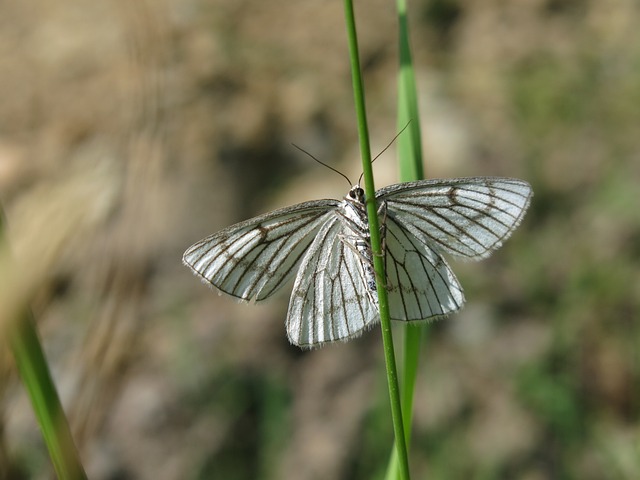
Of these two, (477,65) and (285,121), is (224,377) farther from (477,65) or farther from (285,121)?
(477,65)

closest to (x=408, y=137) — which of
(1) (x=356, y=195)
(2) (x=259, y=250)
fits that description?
(1) (x=356, y=195)

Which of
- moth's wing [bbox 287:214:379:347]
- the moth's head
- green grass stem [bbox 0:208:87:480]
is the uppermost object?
the moth's head

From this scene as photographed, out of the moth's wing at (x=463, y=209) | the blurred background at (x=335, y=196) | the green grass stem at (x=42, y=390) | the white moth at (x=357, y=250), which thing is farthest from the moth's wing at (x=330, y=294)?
the green grass stem at (x=42, y=390)

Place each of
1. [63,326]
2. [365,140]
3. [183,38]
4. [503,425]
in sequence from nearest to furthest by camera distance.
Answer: [365,140] < [503,425] < [63,326] < [183,38]

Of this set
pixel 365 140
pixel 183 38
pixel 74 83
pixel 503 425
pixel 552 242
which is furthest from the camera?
pixel 183 38

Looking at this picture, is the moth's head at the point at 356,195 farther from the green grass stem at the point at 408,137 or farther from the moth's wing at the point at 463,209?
the green grass stem at the point at 408,137

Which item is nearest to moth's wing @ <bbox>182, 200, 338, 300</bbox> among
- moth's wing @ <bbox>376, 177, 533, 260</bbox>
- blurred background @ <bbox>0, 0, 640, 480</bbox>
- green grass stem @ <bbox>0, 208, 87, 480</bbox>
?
moth's wing @ <bbox>376, 177, 533, 260</bbox>

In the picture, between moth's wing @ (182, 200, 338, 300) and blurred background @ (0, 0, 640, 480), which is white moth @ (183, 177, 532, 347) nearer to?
moth's wing @ (182, 200, 338, 300)

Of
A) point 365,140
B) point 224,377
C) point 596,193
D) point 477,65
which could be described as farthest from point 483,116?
point 365,140
